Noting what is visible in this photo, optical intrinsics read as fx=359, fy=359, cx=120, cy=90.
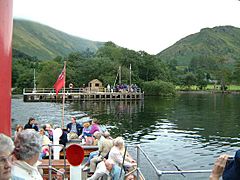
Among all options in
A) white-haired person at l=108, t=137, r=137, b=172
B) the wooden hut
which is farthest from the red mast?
the wooden hut

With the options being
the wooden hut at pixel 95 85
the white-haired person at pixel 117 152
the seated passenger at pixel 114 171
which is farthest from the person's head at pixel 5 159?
the wooden hut at pixel 95 85

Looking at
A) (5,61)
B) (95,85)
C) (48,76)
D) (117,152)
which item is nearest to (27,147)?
(5,61)

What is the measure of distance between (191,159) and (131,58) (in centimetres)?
7698

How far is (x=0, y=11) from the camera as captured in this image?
3.97 meters

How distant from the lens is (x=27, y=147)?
3.06m

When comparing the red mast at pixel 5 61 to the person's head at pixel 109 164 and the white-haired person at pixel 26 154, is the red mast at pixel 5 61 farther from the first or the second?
the person's head at pixel 109 164

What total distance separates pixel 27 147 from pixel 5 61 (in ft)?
4.68

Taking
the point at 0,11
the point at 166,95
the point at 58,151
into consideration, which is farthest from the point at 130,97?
the point at 0,11

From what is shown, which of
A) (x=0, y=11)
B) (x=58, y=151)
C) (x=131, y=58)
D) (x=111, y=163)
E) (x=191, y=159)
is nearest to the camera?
(x=0, y=11)

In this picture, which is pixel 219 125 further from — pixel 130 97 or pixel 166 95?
pixel 166 95

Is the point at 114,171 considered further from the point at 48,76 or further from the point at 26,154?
the point at 48,76

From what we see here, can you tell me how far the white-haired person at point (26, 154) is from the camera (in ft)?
9.80

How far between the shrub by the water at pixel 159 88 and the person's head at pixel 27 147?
81.4m

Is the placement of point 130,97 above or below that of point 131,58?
below
